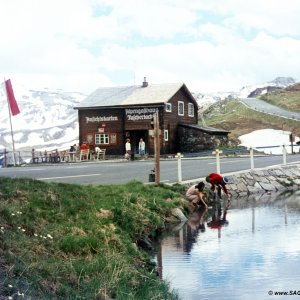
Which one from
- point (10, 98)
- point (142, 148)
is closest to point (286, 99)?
point (142, 148)

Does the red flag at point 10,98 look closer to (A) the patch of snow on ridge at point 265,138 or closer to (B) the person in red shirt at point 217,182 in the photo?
(A) the patch of snow on ridge at point 265,138

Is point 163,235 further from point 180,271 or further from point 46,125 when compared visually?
point 46,125

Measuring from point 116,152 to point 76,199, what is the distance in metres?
39.4

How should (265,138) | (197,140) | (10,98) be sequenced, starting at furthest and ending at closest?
(265,138)
(197,140)
(10,98)

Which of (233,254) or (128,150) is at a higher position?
(128,150)

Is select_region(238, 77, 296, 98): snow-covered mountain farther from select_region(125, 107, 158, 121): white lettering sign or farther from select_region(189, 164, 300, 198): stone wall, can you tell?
select_region(189, 164, 300, 198): stone wall

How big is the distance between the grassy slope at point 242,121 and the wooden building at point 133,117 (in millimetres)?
10593

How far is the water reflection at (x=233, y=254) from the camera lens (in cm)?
949

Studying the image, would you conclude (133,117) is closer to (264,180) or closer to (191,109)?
(191,109)

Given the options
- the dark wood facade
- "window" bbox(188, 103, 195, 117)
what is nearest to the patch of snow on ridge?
"window" bbox(188, 103, 195, 117)

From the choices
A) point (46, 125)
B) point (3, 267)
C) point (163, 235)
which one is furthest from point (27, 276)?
point (46, 125)

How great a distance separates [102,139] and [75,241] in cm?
4389

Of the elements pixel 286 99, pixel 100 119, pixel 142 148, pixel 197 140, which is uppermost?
pixel 286 99

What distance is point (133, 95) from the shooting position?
54094 millimetres
